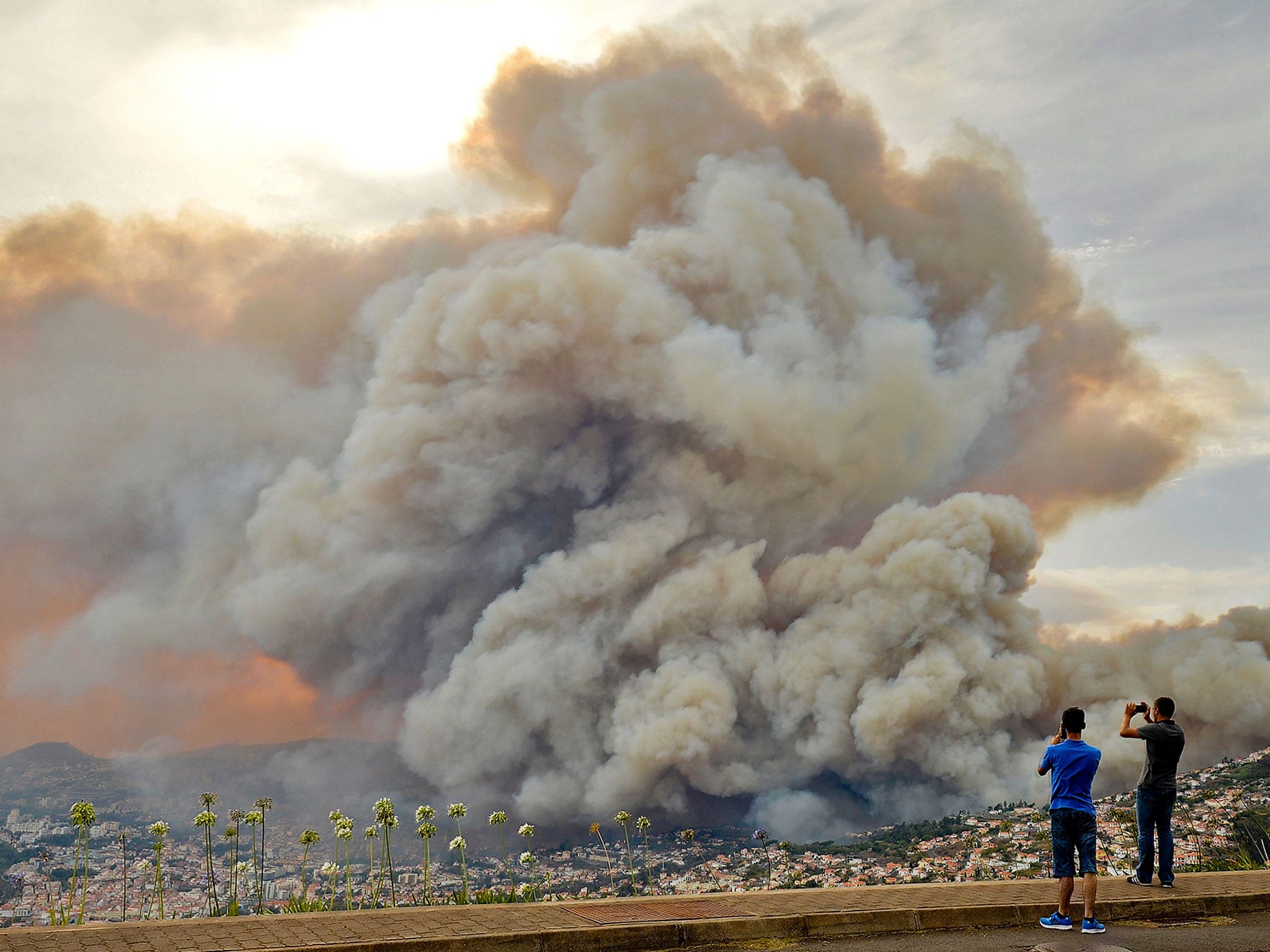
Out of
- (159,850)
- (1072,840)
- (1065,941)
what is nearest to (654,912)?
(1065,941)

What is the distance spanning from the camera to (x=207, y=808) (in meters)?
13.7

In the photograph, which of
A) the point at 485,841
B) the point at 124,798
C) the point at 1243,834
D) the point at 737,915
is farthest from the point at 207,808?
the point at 124,798

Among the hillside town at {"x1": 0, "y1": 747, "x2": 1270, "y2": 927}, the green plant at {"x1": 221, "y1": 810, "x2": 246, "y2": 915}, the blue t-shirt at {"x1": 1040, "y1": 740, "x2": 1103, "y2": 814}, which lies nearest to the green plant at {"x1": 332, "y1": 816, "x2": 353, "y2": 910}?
the green plant at {"x1": 221, "y1": 810, "x2": 246, "y2": 915}

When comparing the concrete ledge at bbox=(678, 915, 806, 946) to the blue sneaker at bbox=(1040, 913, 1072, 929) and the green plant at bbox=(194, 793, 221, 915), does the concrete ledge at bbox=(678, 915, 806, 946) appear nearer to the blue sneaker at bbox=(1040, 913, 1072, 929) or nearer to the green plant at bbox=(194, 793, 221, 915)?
the blue sneaker at bbox=(1040, 913, 1072, 929)

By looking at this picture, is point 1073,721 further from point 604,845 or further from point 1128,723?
point 604,845

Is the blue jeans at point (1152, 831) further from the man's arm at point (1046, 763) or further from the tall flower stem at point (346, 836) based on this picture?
the tall flower stem at point (346, 836)

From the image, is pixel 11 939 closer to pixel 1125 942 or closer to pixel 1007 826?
pixel 1125 942

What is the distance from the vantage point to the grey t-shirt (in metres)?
12.3

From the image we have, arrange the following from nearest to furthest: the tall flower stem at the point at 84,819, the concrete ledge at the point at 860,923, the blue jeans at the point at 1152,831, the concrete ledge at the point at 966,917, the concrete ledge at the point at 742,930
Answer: the concrete ledge at the point at 742,930 → the concrete ledge at the point at 860,923 → the concrete ledge at the point at 966,917 → the tall flower stem at the point at 84,819 → the blue jeans at the point at 1152,831

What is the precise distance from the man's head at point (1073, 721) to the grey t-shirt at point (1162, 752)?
2.16 meters

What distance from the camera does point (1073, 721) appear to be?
414 inches

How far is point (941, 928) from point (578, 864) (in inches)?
2055

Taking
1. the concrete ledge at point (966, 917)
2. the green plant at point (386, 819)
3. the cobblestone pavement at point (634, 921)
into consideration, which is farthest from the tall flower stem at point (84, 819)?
the concrete ledge at point (966, 917)

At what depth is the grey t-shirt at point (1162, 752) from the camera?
12.3 metres
